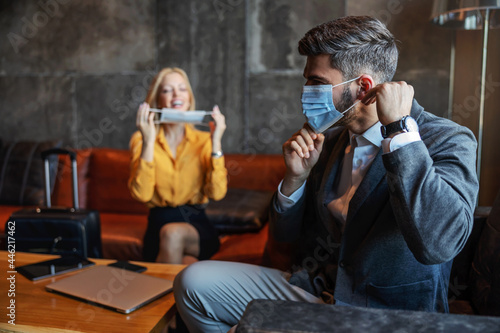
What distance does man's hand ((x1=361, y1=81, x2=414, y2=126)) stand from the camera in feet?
3.63

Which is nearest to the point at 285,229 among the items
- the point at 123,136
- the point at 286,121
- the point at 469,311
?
the point at 469,311

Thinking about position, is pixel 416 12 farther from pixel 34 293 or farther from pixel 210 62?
pixel 34 293

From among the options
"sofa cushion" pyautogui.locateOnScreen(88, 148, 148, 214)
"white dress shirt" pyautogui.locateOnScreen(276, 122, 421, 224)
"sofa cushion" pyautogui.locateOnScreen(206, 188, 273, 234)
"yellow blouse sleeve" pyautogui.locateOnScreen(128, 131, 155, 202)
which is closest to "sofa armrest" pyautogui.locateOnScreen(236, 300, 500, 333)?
"white dress shirt" pyautogui.locateOnScreen(276, 122, 421, 224)

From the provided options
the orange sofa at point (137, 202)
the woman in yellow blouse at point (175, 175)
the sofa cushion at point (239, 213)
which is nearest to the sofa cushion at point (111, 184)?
the orange sofa at point (137, 202)

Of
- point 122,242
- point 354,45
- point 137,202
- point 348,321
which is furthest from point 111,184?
point 348,321

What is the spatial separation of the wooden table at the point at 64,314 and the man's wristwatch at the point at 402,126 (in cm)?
82

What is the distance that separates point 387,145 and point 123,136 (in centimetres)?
292

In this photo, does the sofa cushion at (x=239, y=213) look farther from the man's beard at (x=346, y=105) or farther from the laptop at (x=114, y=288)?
the man's beard at (x=346, y=105)

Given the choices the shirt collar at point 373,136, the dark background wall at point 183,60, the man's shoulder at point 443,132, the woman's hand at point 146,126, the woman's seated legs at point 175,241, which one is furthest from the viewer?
the dark background wall at point 183,60

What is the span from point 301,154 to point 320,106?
0.51 feet

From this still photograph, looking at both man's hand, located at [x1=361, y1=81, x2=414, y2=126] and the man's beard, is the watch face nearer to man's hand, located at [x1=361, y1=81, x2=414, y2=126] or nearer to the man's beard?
man's hand, located at [x1=361, y1=81, x2=414, y2=126]

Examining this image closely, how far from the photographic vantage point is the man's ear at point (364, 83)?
1.35m

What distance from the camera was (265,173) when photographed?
3.10 meters

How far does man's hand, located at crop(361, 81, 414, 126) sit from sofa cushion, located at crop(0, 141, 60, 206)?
2801 millimetres
